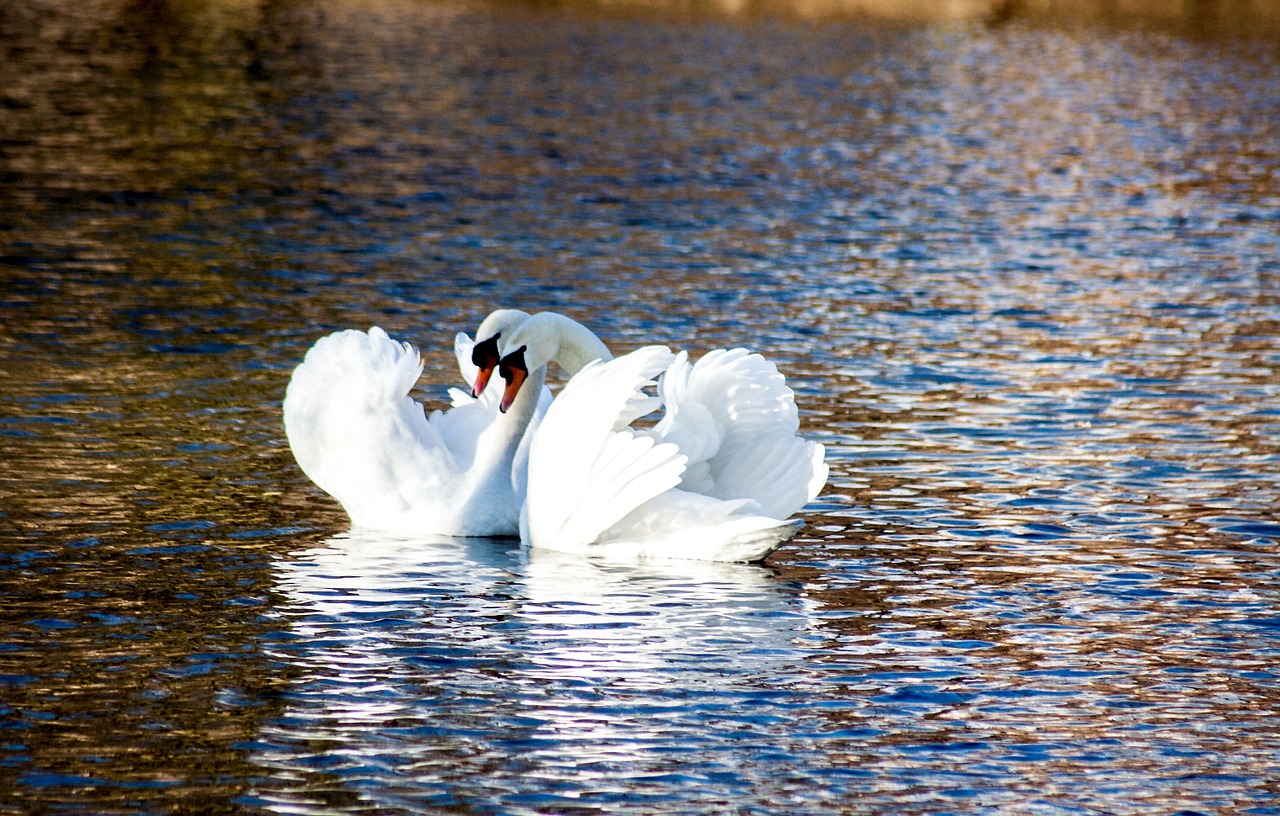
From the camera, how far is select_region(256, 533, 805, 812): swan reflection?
744cm

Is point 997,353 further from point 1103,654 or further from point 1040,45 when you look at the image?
point 1040,45

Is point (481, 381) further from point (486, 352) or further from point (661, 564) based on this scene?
point (661, 564)

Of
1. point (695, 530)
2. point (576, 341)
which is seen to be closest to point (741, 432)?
point (695, 530)

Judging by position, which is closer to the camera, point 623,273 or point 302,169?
point 623,273

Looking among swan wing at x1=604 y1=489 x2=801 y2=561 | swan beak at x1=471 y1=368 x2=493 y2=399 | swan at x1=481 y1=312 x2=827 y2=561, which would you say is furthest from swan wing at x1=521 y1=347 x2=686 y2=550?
swan beak at x1=471 y1=368 x2=493 y2=399

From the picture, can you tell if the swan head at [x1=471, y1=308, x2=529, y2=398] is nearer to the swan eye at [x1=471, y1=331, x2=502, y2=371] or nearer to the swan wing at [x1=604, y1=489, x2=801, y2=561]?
the swan eye at [x1=471, y1=331, x2=502, y2=371]

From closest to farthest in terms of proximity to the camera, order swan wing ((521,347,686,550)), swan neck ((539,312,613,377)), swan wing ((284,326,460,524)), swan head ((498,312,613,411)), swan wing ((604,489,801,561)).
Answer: swan wing ((521,347,686,550)), swan wing ((604,489,801,561)), swan wing ((284,326,460,524)), swan head ((498,312,613,411)), swan neck ((539,312,613,377))

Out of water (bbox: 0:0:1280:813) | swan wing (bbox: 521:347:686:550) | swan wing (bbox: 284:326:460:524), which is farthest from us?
swan wing (bbox: 284:326:460:524)

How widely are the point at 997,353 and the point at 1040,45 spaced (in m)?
35.1

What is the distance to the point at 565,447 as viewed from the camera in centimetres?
1019

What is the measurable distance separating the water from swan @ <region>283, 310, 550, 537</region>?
9.7 inches

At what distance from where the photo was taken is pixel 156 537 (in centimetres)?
1059

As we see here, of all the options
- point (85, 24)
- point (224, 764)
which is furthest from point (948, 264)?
point (85, 24)

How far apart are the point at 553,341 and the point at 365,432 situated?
117cm
